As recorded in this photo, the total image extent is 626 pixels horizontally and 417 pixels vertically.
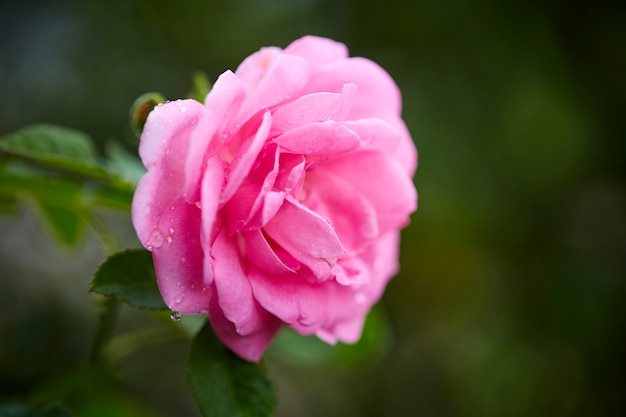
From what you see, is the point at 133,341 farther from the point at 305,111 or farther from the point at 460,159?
the point at 460,159

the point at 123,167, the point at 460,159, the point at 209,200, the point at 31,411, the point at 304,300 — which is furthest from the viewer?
the point at 460,159

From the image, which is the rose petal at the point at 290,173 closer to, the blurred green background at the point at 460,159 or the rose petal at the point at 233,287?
the rose petal at the point at 233,287

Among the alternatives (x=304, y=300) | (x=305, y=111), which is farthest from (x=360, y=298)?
(x=305, y=111)

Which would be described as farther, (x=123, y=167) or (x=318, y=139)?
(x=123, y=167)

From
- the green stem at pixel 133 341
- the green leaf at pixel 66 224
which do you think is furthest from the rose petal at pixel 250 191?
the green leaf at pixel 66 224

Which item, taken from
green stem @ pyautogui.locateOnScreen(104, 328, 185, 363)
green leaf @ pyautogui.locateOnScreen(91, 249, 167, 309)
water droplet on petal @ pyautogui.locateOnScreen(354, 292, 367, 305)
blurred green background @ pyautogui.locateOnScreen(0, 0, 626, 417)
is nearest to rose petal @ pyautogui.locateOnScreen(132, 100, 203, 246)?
green leaf @ pyautogui.locateOnScreen(91, 249, 167, 309)

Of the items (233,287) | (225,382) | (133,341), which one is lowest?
(133,341)
